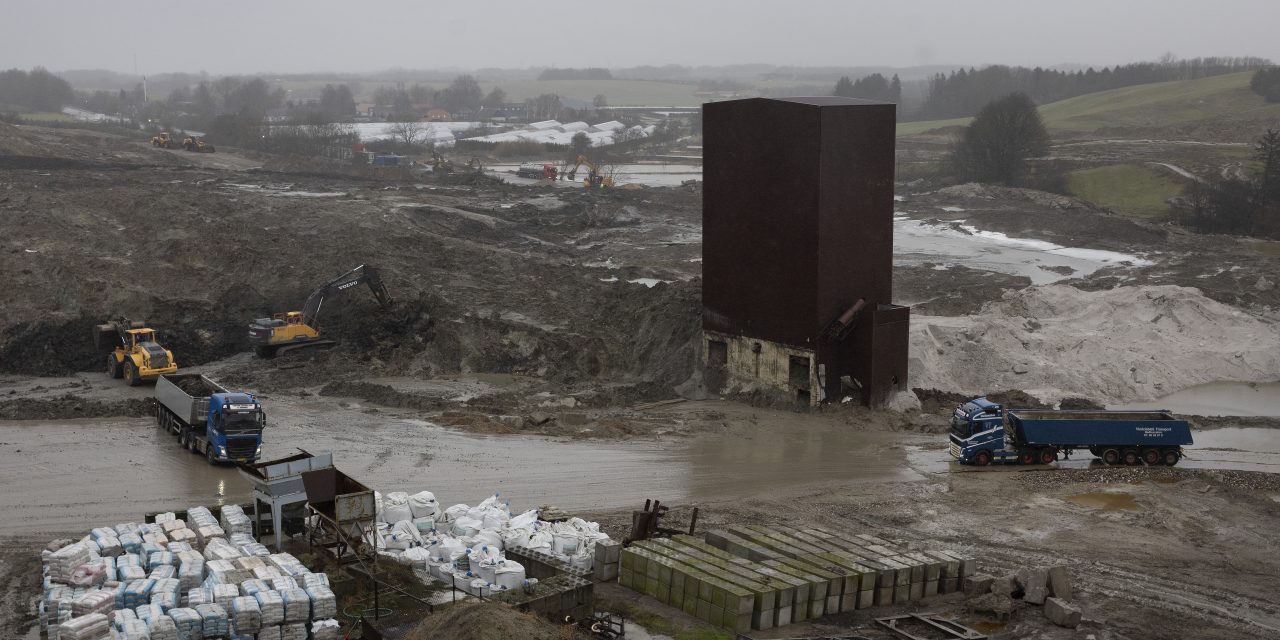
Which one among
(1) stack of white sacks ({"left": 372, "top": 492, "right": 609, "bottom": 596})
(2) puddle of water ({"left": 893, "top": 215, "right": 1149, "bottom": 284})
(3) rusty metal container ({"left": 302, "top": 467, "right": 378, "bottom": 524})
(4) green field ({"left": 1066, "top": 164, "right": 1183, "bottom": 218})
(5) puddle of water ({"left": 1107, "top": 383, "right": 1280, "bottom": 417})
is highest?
(4) green field ({"left": 1066, "top": 164, "right": 1183, "bottom": 218})

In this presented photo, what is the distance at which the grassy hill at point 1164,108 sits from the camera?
91.4 m

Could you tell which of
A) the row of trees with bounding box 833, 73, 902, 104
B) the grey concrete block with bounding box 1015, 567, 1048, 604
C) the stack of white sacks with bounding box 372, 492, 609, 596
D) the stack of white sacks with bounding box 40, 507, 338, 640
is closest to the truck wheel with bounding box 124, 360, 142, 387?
the stack of white sacks with bounding box 40, 507, 338, 640

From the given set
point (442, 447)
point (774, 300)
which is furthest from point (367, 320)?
point (774, 300)

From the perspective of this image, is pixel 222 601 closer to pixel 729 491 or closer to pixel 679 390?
pixel 729 491

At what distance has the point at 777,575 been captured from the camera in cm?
1881

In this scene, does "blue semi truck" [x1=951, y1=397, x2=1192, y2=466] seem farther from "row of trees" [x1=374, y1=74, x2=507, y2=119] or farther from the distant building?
"row of trees" [x1=374, y1=74, x2=507, y2=119]

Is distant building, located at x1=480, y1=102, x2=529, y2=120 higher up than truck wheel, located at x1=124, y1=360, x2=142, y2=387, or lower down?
higher up

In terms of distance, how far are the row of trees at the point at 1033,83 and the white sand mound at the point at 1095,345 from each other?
9167 cm

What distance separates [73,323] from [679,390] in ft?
61.4

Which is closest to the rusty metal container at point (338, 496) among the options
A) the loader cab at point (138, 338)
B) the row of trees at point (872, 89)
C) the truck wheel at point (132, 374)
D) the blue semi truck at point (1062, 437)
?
the blue semi truck at point (1062, 437)

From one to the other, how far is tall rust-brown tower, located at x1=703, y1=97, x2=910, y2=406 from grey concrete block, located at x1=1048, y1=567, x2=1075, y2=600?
1195 cm

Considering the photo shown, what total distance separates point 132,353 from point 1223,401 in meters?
30.5

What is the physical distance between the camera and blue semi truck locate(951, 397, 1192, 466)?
1057 inches

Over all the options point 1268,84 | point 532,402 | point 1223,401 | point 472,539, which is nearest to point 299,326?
point 532,402
